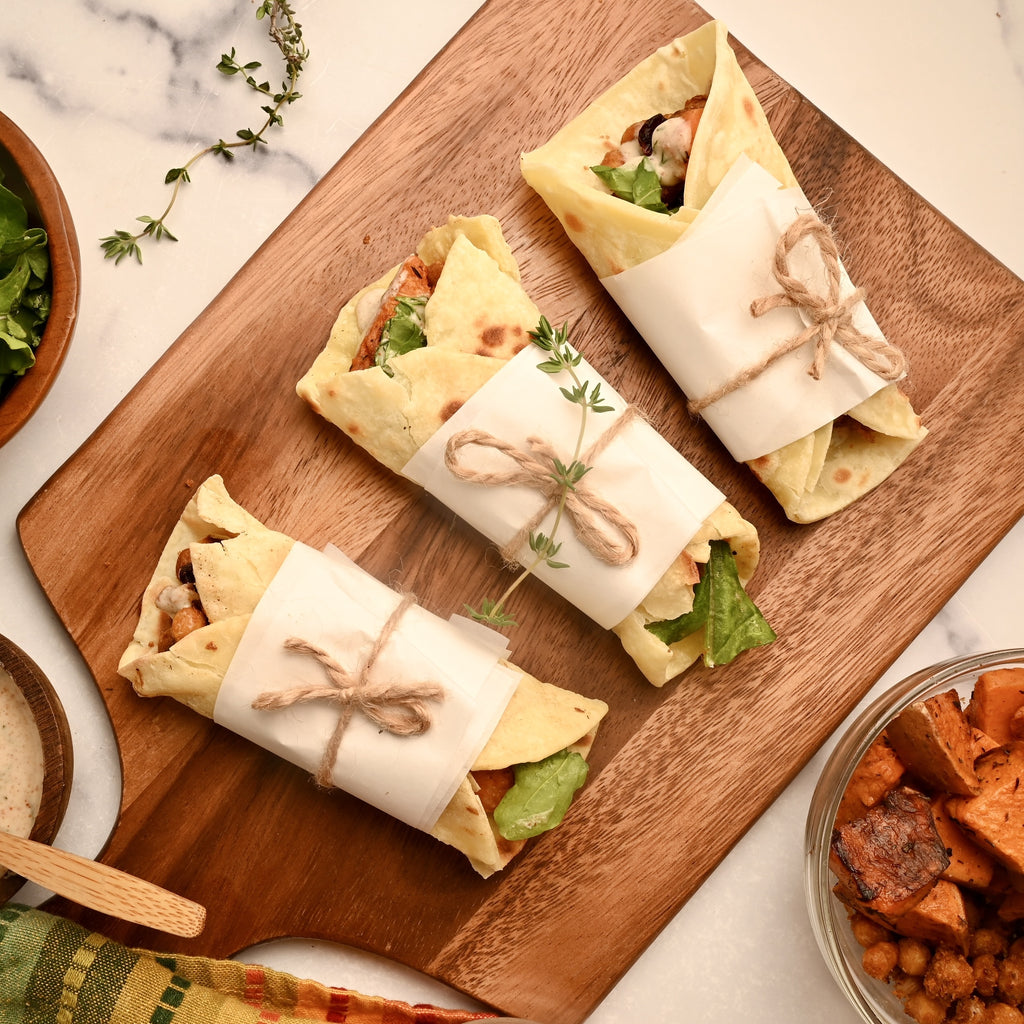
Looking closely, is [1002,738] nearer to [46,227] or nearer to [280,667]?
[280,667]

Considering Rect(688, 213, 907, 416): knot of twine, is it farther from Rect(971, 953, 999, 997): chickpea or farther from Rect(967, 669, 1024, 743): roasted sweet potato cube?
Rect(971, 953, 999, 997): chickpea

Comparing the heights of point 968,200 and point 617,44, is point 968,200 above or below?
→ above

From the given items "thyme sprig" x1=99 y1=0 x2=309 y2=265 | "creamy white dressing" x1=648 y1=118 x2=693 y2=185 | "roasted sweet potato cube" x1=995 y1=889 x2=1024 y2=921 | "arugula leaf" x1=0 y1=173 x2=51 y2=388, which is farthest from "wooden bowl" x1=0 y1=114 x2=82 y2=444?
"roasted sweet potato cube" x1=995 y1=889 x2=1024 y2=921

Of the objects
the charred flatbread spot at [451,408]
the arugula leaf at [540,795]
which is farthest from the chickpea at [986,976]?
the charred flatbread spot at [451,408]

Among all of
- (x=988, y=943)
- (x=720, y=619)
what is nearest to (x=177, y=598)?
(x=720, y=619)

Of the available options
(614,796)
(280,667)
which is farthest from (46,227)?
(614,796)

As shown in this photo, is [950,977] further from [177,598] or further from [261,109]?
[261,109]

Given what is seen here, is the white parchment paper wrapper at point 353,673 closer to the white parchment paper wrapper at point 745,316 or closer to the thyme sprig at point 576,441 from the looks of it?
the thyme sprig at point 576,441
